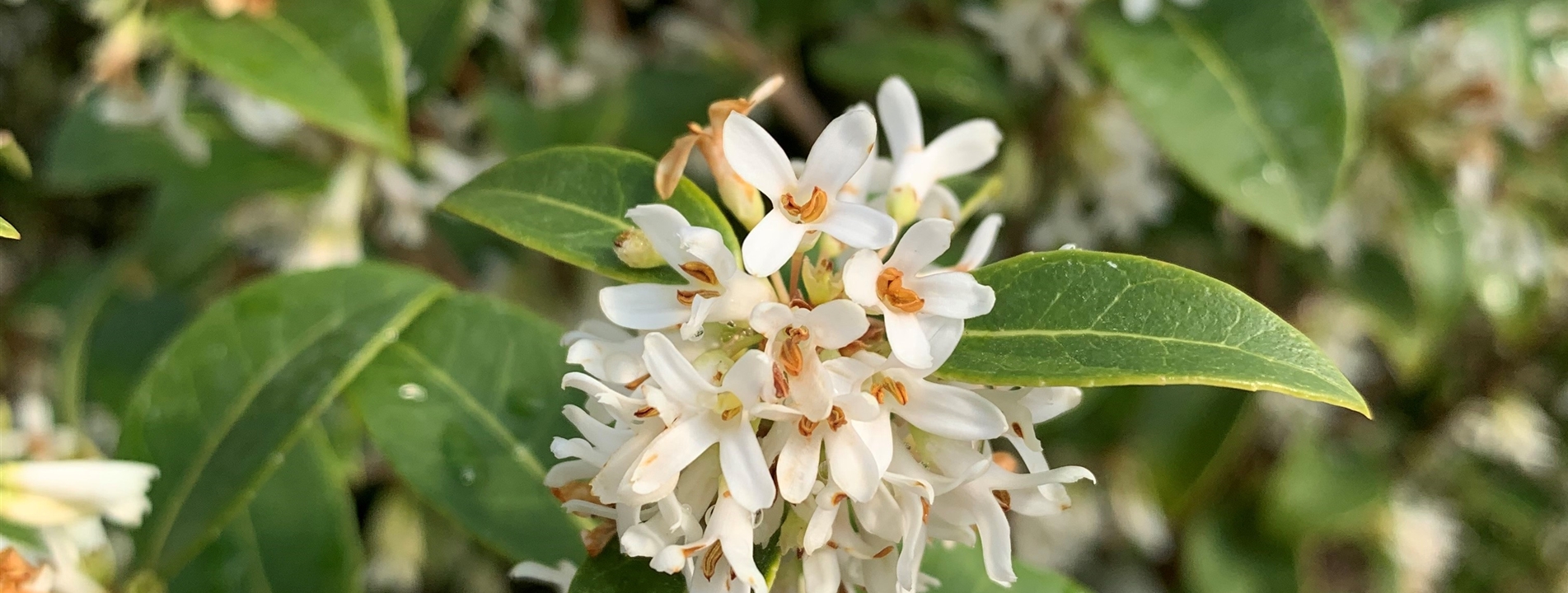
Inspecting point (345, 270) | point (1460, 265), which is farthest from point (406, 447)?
point (1460, 265)

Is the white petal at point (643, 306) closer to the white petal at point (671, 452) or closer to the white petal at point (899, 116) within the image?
the white petal at point (671, 452)

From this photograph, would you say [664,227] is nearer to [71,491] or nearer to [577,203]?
[577,203]

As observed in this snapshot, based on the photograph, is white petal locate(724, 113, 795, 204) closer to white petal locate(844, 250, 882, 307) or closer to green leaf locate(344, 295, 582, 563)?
white petal locate(844, 250, 882, 307)

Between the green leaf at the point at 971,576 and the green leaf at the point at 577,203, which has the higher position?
the green leaf at the point at 577,203

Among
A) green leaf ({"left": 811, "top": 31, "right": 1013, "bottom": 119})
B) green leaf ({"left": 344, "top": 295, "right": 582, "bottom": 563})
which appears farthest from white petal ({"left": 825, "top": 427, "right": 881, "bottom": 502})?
green leaf ({"left": 811, "top": 31, "right": 1013, "bottom": 119})

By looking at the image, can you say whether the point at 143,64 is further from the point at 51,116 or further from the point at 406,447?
the point at 406,447

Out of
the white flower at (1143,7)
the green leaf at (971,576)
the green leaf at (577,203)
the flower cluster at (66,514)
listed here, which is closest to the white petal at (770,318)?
the green leaf at (577,203)

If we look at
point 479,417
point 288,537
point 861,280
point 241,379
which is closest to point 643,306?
point 861,280
